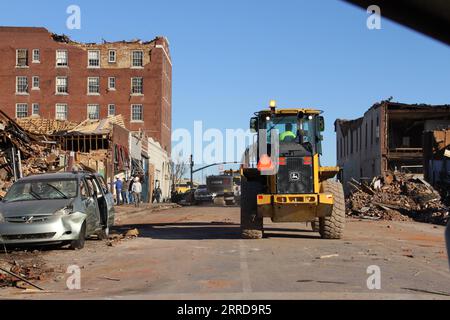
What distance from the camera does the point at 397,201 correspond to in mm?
31719

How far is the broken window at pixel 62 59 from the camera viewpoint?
7288 centimetres

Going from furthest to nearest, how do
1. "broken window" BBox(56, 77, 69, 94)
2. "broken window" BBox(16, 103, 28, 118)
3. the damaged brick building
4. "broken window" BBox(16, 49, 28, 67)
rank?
1. "broken window" BBox(16, 49, 28, 67)
2. "broken window" BBox(56, 77, 69, 94)
3. "broken window" BBox(16, 103, 28, 118)
4. the damaged brick building

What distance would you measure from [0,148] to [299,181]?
1684 cm

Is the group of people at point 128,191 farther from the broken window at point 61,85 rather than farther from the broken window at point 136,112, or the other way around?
the broken window at point 61,85

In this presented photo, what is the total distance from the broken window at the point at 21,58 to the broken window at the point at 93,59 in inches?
303

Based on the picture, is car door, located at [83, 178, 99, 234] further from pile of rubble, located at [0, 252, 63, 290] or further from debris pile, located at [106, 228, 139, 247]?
pile of rubble, located at [0, 252, 63, 290]

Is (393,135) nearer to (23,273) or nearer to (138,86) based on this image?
(138,86)

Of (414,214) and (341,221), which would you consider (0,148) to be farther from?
(414,214)

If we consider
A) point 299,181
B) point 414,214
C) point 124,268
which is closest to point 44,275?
point 124,268

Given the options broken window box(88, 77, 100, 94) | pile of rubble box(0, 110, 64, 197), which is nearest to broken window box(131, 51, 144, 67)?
broken window box(88, 77, 100, 94)

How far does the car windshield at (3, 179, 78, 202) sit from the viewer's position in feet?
45.6

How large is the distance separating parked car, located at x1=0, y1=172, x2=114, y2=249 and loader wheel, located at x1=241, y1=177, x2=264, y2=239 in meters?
3.55

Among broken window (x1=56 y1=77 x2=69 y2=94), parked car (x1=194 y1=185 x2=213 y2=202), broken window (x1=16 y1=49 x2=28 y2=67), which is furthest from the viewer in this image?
broken window (x1=16 y1=49 x2=28 y2=67)
